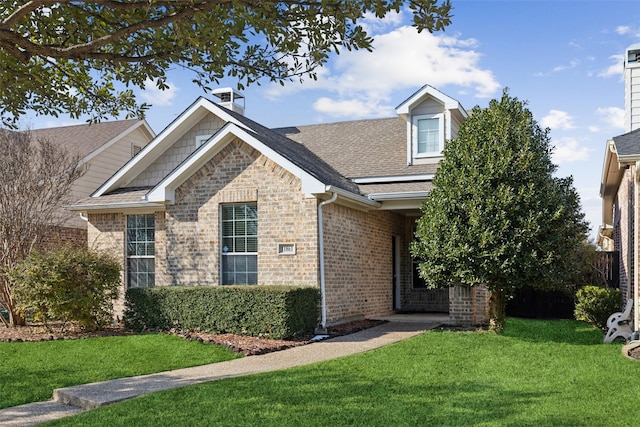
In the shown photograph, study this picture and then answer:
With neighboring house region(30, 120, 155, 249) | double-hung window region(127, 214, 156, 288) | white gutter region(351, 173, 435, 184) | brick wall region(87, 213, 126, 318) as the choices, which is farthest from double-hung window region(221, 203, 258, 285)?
neighboring house region(30, 120, 155, 249)

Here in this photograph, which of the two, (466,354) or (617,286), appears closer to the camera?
(466,354)

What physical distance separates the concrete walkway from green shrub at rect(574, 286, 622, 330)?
406 centimetres

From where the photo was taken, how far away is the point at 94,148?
81.0 feet

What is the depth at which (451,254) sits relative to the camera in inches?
515

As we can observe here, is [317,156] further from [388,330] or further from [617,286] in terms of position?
[617,286]

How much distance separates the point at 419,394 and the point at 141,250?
421 inches

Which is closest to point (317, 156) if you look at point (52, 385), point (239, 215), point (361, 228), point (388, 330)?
point (361, 228)

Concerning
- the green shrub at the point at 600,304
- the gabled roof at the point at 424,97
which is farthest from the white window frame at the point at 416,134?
the green shrub at the point at 600,304

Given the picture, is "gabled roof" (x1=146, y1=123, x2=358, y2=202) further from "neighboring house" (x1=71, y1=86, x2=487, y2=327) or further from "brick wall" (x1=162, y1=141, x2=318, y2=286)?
"brick wall" (x1=162, y1=141, x2=318, y2=286)

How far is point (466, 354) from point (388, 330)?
145 inches

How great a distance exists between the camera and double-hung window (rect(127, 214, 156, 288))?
16.8 metres

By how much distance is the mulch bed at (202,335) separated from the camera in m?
12.1

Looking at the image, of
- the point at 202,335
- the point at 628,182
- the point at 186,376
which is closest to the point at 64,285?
the point at 202,335

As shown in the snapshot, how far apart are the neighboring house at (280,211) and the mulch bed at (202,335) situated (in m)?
0.57
